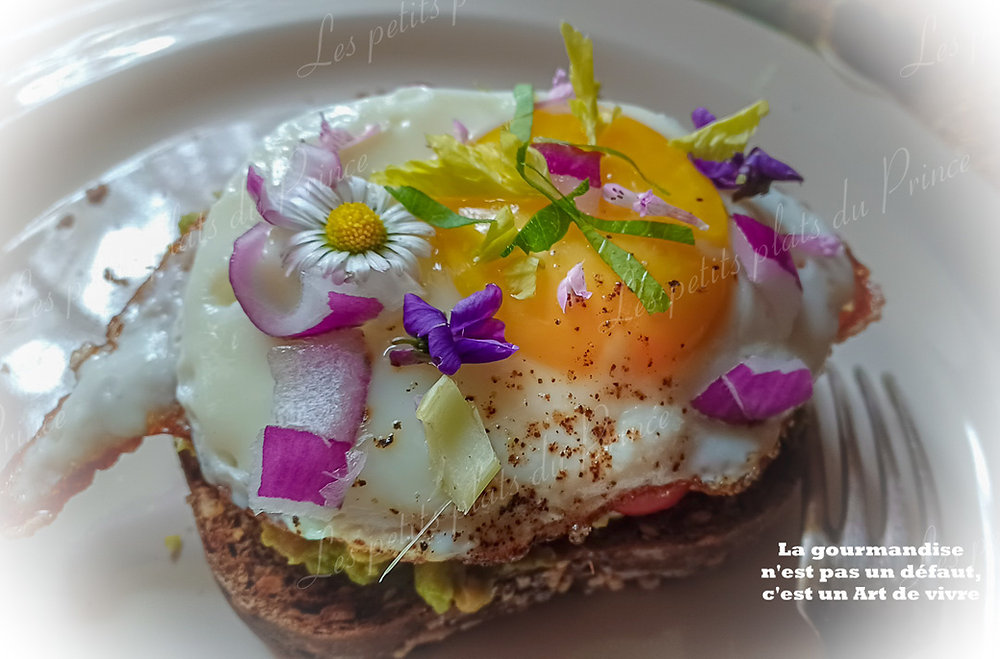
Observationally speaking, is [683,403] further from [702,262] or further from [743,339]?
[702,262]

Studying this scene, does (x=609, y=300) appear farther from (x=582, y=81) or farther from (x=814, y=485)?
(x=814, y=485)

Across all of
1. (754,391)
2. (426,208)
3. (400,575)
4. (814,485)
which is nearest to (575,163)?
(426,208)

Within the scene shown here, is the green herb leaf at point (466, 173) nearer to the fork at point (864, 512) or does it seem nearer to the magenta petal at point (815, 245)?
the magenta petal at point (815, 245)

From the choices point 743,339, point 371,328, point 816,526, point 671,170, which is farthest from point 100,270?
point 816,526

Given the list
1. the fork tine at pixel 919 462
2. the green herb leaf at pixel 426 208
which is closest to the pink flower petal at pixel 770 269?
the green herb leaf at pixel 426 208

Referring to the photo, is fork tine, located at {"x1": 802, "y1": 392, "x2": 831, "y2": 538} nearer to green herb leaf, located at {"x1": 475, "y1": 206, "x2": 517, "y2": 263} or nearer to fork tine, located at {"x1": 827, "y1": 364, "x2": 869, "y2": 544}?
fork tine, located at {"x1": 827, "y1": 364, "x2": 869, "y2": 544}

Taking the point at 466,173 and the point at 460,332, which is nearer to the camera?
the point at 460,332
